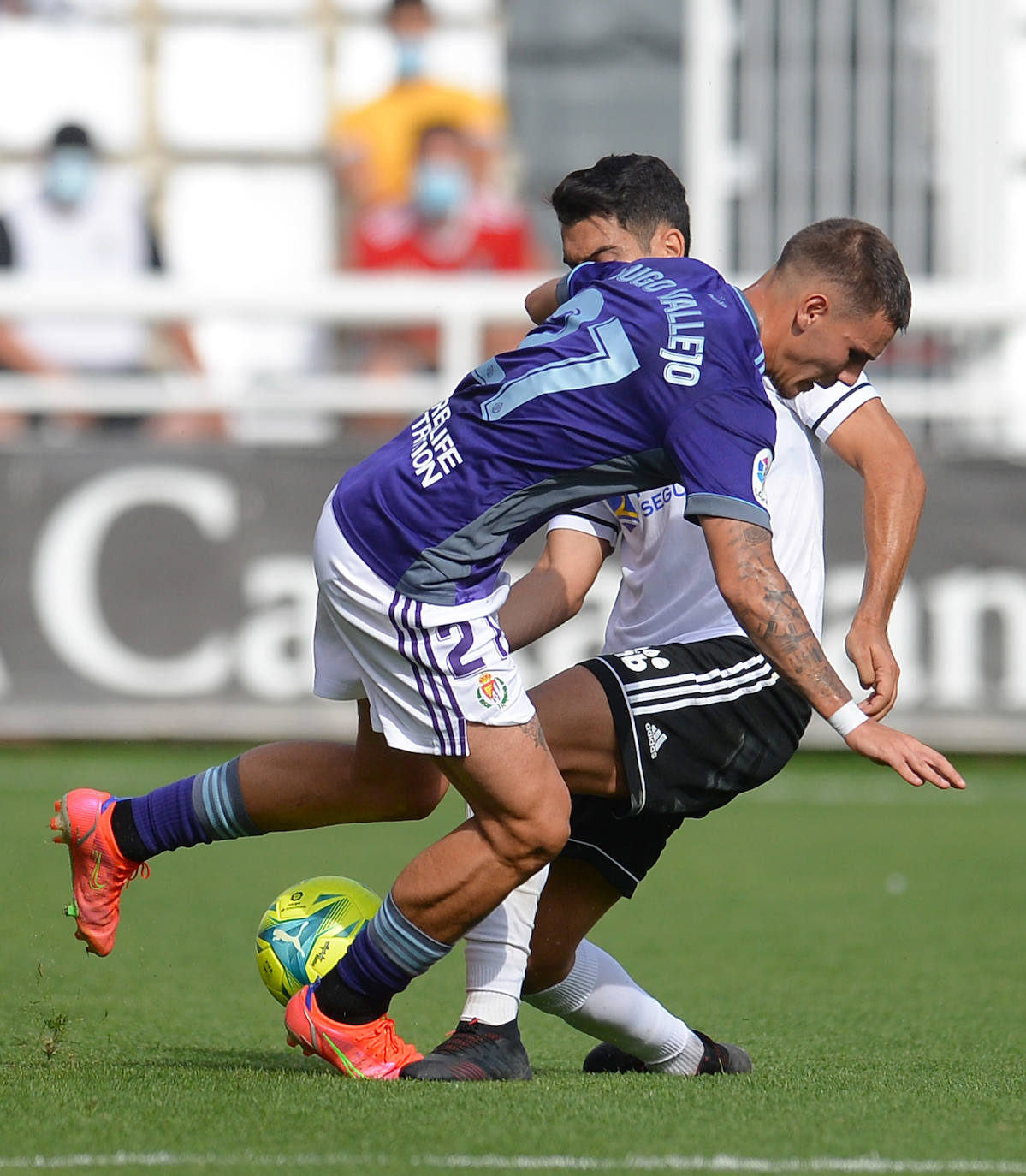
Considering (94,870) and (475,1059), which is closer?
(475,1059)

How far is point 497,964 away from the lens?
4.16 m

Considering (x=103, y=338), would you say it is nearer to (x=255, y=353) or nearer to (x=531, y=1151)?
(x=255, y=353)

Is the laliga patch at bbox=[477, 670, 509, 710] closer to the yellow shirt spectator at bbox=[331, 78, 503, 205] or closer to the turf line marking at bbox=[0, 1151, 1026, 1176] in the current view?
the turf line marking at bbox=[0, 1151, 1026, 1176]

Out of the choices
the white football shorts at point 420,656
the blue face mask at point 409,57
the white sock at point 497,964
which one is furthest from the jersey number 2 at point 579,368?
the blue face mask at point 409,57

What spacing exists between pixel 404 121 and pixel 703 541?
9.24 metres

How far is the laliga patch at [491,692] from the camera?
3859 millimetres

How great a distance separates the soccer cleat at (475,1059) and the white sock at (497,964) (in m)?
0.03

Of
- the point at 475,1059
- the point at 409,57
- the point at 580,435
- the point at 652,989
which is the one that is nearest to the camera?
the point at 580,435

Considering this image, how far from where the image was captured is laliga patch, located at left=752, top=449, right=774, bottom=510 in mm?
3686

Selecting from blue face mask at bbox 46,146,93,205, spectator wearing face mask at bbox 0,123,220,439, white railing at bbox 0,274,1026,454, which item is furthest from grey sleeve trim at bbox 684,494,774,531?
blue face mask at bbox 46,146,93,205

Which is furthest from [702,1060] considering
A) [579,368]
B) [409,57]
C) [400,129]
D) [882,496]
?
[409,57]

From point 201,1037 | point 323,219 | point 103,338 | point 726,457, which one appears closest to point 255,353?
point 323,219

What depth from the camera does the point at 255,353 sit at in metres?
13.5

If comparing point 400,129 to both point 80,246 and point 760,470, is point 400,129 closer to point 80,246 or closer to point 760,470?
point 80,246
